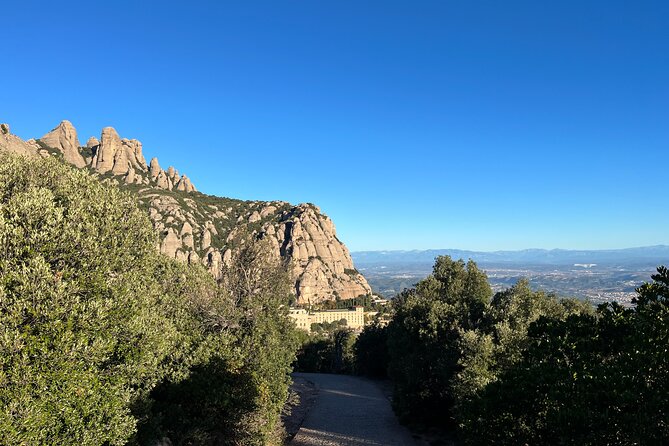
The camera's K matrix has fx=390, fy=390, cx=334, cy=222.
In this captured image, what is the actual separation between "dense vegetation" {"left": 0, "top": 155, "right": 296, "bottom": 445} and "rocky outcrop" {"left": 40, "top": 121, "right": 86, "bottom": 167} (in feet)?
612

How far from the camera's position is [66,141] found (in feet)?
597

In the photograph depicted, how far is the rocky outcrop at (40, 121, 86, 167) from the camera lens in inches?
6909

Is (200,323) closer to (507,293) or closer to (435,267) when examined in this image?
(507,293)

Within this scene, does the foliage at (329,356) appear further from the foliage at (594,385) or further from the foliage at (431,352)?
the foliage at (594,385)

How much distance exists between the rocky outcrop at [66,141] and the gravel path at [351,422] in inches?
6949

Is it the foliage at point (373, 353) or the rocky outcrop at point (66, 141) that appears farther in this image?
the rocky outcrop at point (66, 141)

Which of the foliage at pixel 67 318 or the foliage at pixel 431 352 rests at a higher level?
the foliage at pixel 67 318

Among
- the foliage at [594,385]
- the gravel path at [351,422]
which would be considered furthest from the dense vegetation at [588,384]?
the gravel path at [351,422]

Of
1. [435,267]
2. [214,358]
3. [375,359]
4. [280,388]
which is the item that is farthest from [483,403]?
[375,359]

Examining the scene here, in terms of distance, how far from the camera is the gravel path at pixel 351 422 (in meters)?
32.2

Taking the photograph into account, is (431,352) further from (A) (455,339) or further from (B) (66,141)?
(B) (66,141)

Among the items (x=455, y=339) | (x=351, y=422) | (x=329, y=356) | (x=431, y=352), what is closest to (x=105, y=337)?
(x=455, y=339)

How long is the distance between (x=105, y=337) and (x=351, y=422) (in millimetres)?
29809

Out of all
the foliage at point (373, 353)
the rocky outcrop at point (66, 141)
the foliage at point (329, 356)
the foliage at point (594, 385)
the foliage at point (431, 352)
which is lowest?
the foliage at point (329, 356)
